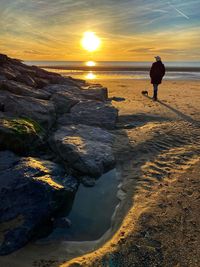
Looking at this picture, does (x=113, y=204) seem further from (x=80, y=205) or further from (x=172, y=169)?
(x=172, y=169)

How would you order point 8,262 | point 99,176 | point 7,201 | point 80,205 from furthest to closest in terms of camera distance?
point 99,176
point 80,205
point 7,201
point 8,262

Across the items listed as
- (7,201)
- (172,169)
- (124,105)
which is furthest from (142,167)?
(124,105)

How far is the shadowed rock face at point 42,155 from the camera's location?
5.66m

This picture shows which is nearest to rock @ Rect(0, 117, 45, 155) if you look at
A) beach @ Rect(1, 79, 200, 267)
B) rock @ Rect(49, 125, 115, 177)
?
rock @ Rect(49, 125, 115, 177)

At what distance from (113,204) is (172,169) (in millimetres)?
2245

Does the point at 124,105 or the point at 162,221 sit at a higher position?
the point at 124,105

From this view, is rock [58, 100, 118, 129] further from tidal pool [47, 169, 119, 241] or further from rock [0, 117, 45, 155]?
tidal pool [47, 169, 119, 241]

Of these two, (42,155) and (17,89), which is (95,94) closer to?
(17,89)

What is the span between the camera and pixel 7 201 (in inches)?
229

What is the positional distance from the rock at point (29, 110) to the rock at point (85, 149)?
0.76 metres

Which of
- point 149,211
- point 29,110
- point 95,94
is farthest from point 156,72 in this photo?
point 149,211

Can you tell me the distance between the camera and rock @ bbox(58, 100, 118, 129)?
1171 cm

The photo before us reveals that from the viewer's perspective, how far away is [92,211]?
6.41m

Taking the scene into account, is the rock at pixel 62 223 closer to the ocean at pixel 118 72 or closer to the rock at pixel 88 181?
the rock at pixel 88 181
